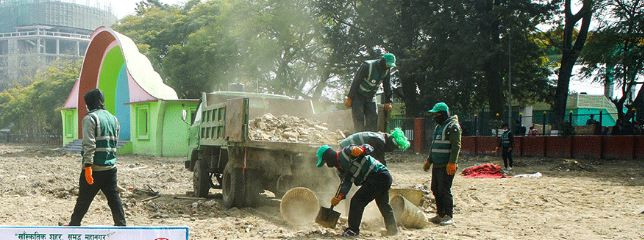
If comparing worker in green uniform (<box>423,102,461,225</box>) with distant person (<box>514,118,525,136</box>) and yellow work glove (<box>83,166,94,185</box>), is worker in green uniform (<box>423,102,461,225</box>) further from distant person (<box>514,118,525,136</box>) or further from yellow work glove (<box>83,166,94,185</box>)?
distant person (<box>514,118,525,136</box>)

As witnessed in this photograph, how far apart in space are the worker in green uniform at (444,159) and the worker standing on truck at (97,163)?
13.6 ft

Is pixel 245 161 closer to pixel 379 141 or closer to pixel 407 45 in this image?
pixel 379 141

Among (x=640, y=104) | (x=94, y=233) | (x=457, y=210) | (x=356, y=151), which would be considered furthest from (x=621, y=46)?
(x=94, y=233)

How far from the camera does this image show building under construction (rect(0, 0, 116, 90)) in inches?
3900

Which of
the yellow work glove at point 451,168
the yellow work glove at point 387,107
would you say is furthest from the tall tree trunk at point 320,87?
the yellow work glove at point 451,168

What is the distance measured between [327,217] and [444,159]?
6.54 ft

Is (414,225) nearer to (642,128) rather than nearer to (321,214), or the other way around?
(321,214)

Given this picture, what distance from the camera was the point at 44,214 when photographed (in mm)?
9195

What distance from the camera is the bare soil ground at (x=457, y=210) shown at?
791cm

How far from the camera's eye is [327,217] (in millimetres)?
7582

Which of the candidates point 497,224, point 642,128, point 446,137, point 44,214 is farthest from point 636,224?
point 642,128

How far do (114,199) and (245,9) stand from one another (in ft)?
101

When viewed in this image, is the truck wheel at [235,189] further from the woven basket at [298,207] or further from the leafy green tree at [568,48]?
the leafy green tree at [568,48]

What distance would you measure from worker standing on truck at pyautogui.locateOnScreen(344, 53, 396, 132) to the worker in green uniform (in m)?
0.97
